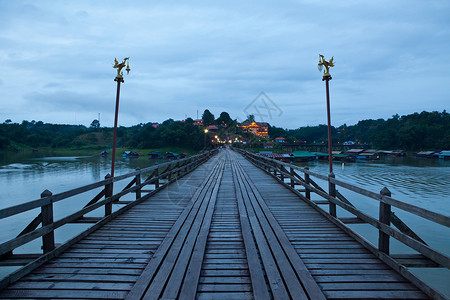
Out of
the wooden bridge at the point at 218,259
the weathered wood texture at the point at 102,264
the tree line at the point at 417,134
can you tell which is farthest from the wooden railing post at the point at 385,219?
the tree line at the point at 417,134

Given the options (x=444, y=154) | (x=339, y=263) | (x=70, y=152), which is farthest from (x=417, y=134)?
(x=70, y=152)

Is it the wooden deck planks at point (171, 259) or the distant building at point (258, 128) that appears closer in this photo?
the wooden deck planks at point (171, 259)

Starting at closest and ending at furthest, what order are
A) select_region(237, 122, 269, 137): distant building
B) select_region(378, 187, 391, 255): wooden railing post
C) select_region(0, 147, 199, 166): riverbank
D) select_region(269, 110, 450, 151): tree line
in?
select_region(378, 187, 391, 255): wooden railing post
select_region(0, 147, 199, 166): riverbank
select_region(269, 110, 450, 151): tree line
select_region(237, 122, 269, 137): distant building

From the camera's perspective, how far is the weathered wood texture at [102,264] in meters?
3.02

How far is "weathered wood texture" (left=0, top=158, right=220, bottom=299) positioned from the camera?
3.02 meters

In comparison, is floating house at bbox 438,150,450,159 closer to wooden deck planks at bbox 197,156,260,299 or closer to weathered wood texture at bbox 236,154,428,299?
weathered wood texture at bbox 236,154,428,299

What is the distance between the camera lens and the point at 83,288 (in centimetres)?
307

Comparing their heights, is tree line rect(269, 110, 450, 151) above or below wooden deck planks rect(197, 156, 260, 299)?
above

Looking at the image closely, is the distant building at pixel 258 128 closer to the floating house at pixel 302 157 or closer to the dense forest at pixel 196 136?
the dense forest at pixel 196 136

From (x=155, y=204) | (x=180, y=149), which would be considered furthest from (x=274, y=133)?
(x=155, y=204)

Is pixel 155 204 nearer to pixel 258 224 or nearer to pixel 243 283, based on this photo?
pixel 258 224

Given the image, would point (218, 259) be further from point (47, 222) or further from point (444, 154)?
point (444, 154)

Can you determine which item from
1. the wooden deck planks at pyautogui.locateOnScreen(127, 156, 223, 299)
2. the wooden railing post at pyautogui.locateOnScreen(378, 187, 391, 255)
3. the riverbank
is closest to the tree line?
the riverbank

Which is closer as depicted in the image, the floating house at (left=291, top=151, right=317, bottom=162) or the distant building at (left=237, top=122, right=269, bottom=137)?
the floating house at (left=291, top=151, right=317, bottom=162)
